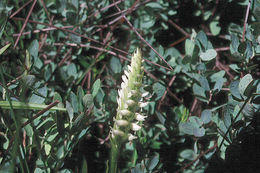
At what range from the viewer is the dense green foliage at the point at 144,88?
0.98 meters

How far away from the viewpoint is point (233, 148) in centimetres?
99

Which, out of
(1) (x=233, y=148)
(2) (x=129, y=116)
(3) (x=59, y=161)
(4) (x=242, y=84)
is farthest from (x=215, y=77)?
(3) (x=59, y=161)

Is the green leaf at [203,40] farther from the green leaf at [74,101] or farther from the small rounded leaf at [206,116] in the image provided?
the green leaf at [74,101]

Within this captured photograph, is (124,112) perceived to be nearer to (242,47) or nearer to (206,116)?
(206,116)

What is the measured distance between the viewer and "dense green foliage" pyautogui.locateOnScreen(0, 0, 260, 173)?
977 millimetres

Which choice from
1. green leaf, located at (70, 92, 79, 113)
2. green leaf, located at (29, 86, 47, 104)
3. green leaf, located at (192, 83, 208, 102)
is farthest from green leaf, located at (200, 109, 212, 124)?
green leaf, located at (29, 86, 47, 104)

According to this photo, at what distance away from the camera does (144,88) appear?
1139 mm

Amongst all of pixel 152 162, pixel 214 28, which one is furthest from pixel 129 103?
pixel 214 28

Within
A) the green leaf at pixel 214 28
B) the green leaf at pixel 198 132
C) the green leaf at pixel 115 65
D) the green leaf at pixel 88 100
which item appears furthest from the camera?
the green leaf at pixel 214 28

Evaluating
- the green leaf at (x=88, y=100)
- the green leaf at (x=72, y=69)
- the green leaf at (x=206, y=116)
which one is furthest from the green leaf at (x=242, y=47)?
the green leaf at (x=72, y=69)

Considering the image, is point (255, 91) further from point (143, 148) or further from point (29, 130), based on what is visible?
point (29, 130)

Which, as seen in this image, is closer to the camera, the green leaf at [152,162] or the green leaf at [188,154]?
the green leaf at [152,162]

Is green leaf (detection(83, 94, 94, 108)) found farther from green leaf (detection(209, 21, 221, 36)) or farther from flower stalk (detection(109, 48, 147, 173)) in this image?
green leaf (detection(209, 21, 221, 36))

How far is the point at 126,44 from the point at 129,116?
87cm
